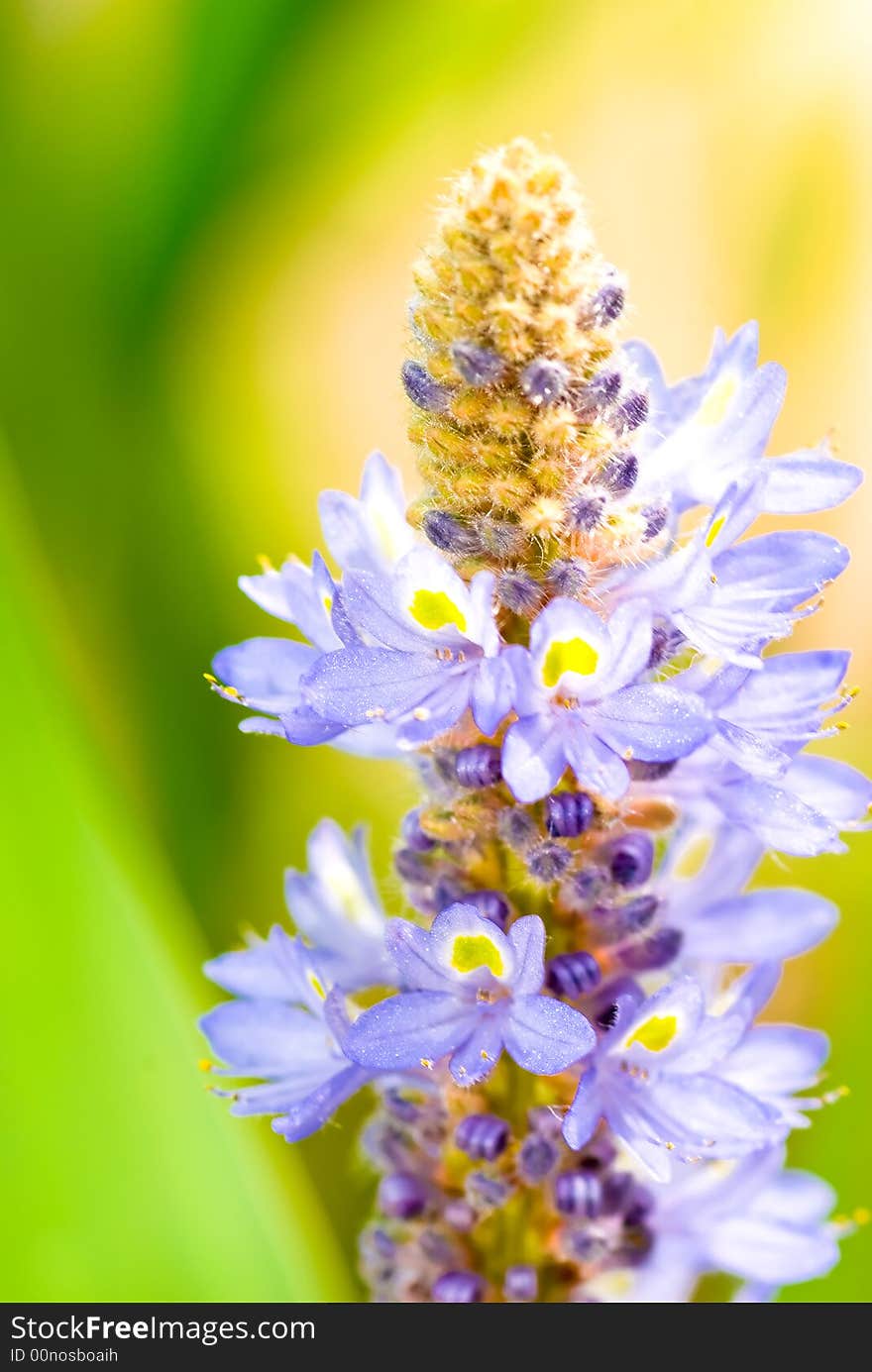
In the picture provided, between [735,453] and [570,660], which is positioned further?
[735,453]

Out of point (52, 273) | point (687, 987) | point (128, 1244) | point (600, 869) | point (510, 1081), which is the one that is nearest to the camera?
point (687, 987)

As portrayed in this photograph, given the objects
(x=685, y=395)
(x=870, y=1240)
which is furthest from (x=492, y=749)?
(x=870, y=1240)

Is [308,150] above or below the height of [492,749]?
above

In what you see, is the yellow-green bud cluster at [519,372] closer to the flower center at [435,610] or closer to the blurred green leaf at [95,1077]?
the flower center at [435,610]

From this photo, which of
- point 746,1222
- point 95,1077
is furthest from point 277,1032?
point 746,1222

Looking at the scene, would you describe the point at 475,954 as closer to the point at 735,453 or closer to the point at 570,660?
the point at 570,660

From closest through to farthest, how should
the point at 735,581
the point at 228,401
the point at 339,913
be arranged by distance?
the point at 735,581
the point at 339,913
the point at 228,401

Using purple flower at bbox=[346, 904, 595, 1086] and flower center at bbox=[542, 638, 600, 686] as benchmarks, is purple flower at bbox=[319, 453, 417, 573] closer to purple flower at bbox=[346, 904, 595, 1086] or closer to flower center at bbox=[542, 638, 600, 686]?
flower center at bbox=[542, 638, 600, 686]
